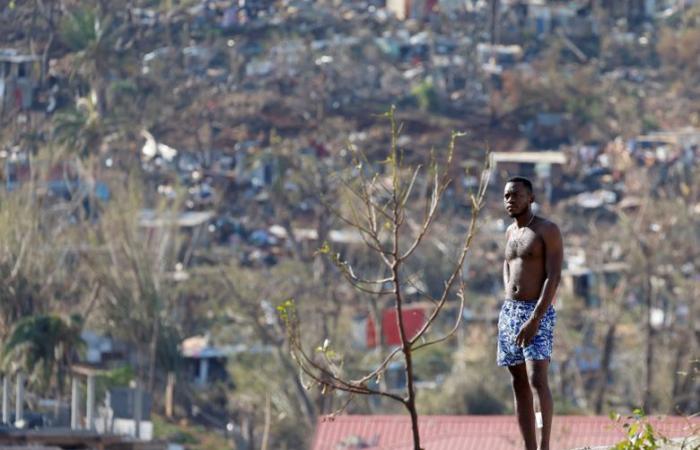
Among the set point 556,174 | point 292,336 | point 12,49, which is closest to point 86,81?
point 12,49

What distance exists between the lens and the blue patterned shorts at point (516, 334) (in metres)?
6.97

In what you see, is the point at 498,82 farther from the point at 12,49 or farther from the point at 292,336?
the point at 292,336

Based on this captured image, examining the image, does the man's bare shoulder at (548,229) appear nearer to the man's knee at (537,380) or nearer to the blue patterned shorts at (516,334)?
the blue patterned shorts at (516,334)

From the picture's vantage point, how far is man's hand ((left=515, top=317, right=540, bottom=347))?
690 centimetres

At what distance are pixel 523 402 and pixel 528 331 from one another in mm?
350

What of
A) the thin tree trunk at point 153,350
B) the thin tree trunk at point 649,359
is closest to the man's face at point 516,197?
the thin tree trunk at point 649,359

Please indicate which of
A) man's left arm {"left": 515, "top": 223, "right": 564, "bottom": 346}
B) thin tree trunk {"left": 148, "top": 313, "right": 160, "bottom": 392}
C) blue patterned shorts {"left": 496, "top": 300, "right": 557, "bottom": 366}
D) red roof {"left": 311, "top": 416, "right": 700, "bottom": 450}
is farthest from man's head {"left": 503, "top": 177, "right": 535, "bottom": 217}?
thin tree trunk {"left": 148, "top": 313, "right": 160, "bottom": 392}

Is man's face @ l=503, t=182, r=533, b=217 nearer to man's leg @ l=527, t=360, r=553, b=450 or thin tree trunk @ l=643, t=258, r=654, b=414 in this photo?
man's leg @ l=527, t=360, r=553, b=450

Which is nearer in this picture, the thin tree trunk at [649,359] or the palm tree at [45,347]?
the palm tree at [45,347]

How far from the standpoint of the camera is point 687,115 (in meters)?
54.3

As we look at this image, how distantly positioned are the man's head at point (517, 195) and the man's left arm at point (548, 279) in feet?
0.39

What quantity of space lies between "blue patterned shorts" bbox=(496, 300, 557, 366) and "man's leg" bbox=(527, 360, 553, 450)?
30 millimetres

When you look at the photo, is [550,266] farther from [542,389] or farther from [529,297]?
[542,389]

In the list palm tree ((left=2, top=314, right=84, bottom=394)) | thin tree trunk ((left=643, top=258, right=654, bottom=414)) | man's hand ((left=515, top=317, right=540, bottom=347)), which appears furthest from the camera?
thin tree trunk ((left=643, top=258, right=654, bottom=414))
